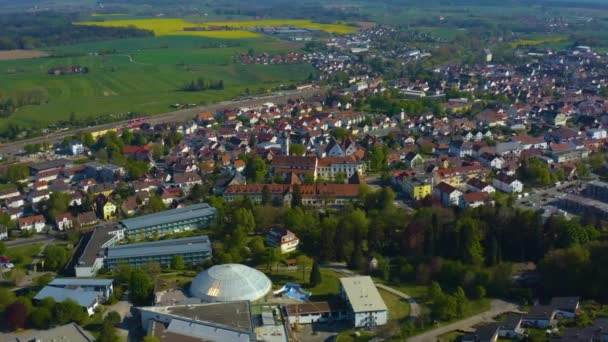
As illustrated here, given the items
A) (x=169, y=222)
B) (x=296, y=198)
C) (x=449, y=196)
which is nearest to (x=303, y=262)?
(x=296, y=198)

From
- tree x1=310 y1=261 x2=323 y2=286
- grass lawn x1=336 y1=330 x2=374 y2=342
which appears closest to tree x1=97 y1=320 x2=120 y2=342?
grass lawn x1=336 y1=330 x2=374 y2=342

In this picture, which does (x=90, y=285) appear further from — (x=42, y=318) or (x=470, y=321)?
(x=470, y=321)

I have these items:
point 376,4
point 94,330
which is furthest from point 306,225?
point 376,4

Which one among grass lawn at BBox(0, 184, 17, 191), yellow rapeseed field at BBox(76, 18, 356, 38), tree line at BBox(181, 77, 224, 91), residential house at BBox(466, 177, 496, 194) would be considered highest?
yellow rapeseed field at BBox(76, 18, 356, 38)

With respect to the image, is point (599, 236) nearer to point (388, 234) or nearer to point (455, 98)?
point (388, 234)

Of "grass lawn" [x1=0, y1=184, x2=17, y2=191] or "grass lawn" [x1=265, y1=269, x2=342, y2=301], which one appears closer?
"grass lawn" [x1=265, y1=269, x2=342, y2=301]

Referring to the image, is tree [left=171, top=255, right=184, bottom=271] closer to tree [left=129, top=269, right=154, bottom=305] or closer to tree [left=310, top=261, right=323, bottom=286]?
tree [left=129, top=269, right=154, bottom=305]

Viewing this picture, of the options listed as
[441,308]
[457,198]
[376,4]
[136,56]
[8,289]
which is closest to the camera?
[441,308]
